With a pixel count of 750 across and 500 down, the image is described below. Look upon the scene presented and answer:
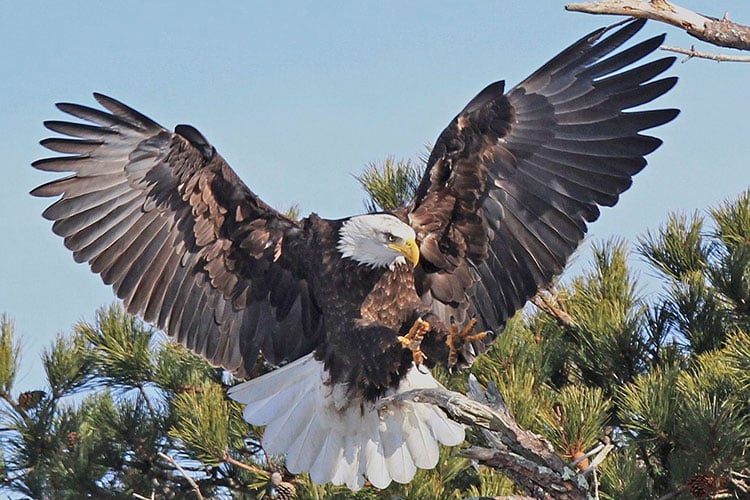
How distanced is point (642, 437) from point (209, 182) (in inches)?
73.3

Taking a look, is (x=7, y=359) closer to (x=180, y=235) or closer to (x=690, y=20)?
(x=180, y=235)

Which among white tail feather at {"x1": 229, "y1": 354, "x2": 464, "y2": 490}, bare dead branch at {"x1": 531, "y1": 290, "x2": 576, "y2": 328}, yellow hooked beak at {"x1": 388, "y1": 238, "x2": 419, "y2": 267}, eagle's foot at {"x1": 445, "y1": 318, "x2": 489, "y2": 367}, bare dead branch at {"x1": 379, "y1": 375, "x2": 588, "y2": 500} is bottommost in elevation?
bare dead branch at {"x1": 379, "y1": 375, "x2": 588, "y2": 500}

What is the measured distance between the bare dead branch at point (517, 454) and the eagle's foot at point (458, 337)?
40 cm

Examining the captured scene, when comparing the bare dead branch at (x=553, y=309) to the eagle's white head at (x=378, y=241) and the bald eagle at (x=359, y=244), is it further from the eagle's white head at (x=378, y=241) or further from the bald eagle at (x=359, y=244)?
the eagle's white head at (x=378, y=241)

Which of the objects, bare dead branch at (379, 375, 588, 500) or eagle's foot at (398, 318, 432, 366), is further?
eagle's foot at (398, 318, 432, 366)

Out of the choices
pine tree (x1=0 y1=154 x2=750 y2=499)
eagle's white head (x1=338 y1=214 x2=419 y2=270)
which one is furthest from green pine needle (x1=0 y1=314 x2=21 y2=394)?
eagle's white head (x1=338 y1=214 x2=419 y2=270)

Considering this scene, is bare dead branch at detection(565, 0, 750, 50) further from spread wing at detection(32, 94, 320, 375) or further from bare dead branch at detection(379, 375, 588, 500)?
spread wing at detection(32, 94, 320, 375)

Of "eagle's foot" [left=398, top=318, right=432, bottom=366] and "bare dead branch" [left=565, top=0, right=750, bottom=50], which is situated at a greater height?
"bare dead branch" [left=565, top=0, right=750, bottom=50]

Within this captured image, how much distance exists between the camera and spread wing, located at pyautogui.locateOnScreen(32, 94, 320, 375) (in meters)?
5.41

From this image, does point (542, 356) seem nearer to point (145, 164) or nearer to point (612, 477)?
point (612, 477)

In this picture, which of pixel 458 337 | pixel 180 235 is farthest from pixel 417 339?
pixel 180 235

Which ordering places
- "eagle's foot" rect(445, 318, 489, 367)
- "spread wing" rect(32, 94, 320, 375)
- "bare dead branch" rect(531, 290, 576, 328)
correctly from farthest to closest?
"bare dead branch" rect(531, 290, 576, 328) < "spread wing" rect(32, 94, 320, 375) < "eagle's foot" rect(445, 318, 489, 367)

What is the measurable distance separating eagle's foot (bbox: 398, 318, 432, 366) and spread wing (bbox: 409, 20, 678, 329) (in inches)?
17.0

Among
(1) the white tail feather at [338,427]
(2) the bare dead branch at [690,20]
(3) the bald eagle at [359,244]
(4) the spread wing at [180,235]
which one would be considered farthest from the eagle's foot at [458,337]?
(2) the bare dead branch at [690,20]
